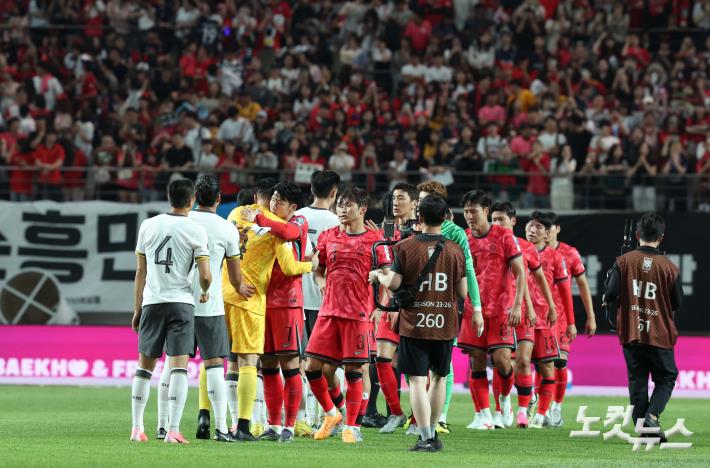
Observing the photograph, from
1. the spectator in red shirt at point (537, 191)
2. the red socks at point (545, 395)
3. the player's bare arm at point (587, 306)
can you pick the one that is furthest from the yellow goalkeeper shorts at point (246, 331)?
the spectator in red shirt at point (537, 191)

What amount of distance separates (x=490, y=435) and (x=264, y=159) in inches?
466

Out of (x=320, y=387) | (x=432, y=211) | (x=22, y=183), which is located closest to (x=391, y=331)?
(x=320, y=387)

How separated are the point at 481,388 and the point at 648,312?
8.29 ft

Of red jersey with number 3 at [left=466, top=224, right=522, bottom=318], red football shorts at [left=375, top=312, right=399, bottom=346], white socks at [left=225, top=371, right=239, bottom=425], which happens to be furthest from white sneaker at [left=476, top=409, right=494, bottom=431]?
white socks at [left=225, top=371, right=239, bottom=425]

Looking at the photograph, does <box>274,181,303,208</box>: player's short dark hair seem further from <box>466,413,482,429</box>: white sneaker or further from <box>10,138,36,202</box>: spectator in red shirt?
<box>10,138,36,202</box>: spectator in red shirt

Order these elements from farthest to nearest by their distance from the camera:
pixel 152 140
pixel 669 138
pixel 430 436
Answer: pixel 152 140 → pixel 669 138 → pixel 430 436

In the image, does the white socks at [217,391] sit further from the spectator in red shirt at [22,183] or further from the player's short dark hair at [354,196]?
the spectator in red shirt at [22,183]

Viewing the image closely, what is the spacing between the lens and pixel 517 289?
546 inches

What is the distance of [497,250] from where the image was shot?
14.2 m

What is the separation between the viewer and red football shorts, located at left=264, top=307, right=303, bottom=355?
12133 millimetres

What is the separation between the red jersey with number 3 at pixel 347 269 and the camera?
475 inches

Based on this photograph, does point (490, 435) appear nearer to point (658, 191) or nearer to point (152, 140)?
point (658, 191)

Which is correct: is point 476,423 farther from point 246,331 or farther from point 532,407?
point 246,331

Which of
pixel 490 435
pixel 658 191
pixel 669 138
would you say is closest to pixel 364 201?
pixel 490 435
